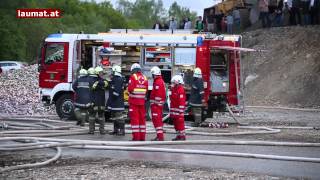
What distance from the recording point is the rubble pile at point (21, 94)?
22.8 metres

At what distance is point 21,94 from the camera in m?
27.3

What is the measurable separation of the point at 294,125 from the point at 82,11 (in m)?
90.4

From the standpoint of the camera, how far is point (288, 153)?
1167cm

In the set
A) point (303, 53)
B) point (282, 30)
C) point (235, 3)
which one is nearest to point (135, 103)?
point (303, 53)

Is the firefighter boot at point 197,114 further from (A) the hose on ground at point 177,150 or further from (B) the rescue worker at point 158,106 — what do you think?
(A) the hose on ground at point 177,150

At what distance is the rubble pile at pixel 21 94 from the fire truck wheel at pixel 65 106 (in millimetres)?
2859

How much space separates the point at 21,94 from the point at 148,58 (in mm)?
10179

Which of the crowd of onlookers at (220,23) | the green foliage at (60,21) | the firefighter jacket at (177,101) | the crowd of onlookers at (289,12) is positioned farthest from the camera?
the green foliage at (60,21)

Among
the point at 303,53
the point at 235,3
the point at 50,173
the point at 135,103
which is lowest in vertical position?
the point at 50,173

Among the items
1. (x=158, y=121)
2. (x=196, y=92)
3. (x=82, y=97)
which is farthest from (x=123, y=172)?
(x=196, y=92)

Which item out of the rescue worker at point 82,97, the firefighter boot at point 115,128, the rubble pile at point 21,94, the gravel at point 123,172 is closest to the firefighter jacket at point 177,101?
the firefighter boot at point 115,128

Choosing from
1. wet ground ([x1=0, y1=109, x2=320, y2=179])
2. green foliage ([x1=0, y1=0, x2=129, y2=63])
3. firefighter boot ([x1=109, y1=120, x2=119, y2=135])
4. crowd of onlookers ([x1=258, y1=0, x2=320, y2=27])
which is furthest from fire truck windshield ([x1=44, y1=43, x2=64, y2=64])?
green foliage ([x1=0, y1=0, x2=129, y2=63])

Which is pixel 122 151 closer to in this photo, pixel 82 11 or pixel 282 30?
pixel 282 30

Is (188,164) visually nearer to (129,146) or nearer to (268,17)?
(129,146)
